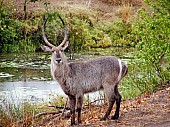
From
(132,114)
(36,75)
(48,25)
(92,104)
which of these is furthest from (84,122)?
(48,25)

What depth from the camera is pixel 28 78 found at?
15430 mm

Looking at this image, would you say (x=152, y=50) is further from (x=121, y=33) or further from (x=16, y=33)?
(x=121, y=33)

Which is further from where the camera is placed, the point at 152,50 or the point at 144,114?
the point at 152,50

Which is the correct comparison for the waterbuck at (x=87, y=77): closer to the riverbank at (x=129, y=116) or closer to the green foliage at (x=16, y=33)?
the riverbank at (x=129, y=116)

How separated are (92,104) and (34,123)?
148cm

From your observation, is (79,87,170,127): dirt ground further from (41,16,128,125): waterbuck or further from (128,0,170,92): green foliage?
(128,0,170,92): green foliage

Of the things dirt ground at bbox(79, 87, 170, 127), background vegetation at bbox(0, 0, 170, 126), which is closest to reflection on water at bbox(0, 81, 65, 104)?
background vegetation at bbox(0, 0, 170, 126)

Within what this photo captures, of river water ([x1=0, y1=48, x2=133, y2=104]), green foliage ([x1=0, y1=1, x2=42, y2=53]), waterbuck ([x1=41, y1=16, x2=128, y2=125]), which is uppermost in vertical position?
waterbuck ([x1=41, y1=16, x2=128, y2=125])

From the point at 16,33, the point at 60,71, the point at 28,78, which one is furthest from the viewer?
the point at 16,33

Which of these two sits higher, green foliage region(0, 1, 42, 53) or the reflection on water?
green foliage region(0, 1, 42, 53)

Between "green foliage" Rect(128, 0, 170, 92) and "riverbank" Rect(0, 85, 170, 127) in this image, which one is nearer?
"riverbank" Rect(0, 85, 170, 127)

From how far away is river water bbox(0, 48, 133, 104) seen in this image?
1220 centimetres

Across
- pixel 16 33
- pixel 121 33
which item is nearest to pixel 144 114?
pixel 16 33

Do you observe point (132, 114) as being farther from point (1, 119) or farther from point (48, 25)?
point (48, 25)
